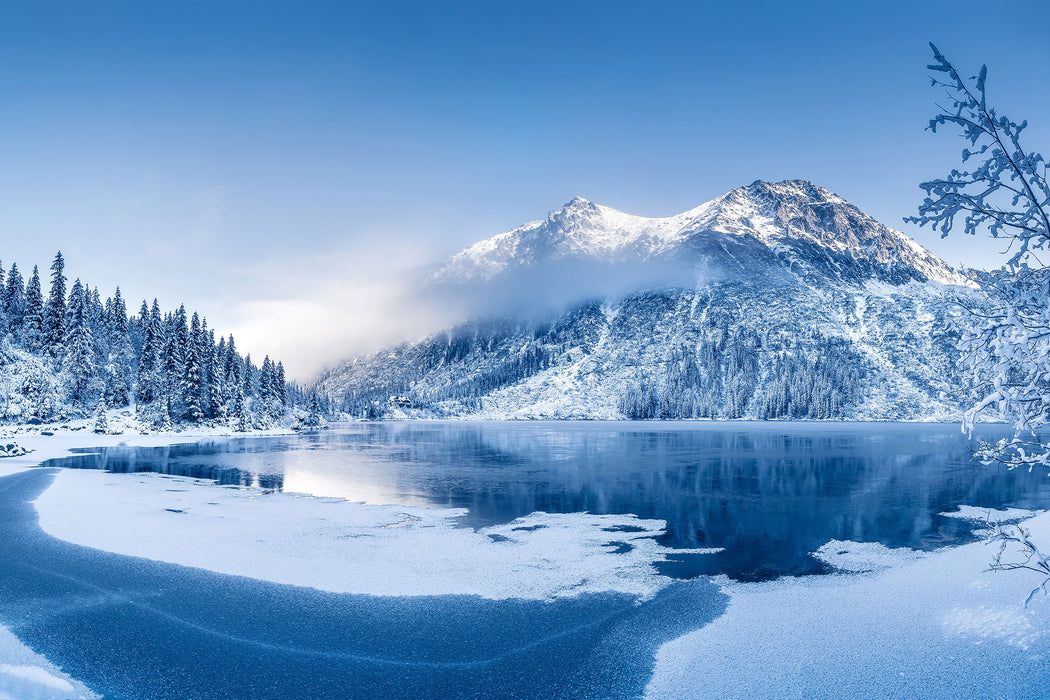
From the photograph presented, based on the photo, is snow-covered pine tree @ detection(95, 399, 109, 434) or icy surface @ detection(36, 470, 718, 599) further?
snow-covered pine tree @ detection(95, 399, 109, 434)

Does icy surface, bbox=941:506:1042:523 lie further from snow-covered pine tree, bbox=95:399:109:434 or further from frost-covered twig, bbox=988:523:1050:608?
snow-covered pine tree, bbox=95:399:109:434

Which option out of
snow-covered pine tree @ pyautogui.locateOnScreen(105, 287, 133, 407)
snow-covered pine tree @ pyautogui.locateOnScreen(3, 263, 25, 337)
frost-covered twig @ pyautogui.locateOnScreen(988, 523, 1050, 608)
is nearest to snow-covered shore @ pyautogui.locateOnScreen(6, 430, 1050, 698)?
frost-covered twig @ pyautogui.locateOnScreen(988, 523, 1050, 608)

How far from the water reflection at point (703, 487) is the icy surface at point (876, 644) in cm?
416

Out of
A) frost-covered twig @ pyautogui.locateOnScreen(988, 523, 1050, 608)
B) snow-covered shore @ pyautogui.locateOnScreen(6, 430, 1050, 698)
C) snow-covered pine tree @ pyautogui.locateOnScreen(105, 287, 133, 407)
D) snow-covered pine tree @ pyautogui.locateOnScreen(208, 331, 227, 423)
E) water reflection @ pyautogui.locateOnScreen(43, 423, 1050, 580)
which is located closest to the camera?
frost-covered twig @ pyautogui.locateOnScreen(988, 523, 1050, 608)

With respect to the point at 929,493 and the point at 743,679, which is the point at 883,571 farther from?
the point at 929,493

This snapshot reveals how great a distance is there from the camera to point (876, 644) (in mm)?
11828

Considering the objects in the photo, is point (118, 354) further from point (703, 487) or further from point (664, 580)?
point (664, 580)

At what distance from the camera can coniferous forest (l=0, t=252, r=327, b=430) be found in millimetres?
88312

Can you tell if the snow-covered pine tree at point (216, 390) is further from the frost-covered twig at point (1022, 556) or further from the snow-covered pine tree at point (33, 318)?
the frost-covered twig at point (1022, 556)

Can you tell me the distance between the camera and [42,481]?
39094 mm

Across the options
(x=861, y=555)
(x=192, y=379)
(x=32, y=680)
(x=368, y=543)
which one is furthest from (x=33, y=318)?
(x=861, y=555)

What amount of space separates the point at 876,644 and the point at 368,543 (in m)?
17.7

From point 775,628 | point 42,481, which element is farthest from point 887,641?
point 42,481

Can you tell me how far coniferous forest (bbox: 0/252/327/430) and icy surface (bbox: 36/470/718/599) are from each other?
74.2m
